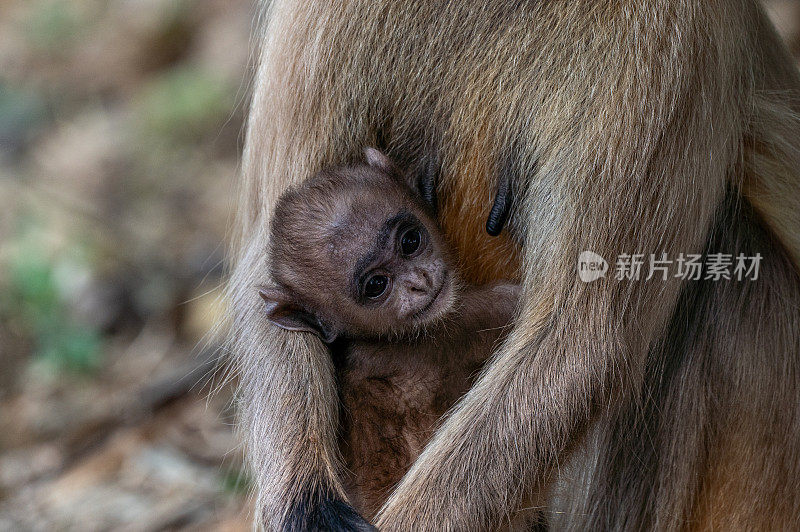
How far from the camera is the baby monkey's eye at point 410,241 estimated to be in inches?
103

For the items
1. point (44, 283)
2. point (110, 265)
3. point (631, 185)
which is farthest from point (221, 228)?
point (631, 185)

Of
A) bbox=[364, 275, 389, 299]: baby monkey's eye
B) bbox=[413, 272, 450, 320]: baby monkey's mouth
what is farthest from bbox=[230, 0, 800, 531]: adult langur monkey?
bbox=[364, 275, 389, 299]: baby monkey's eye

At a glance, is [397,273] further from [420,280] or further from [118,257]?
[118,257]

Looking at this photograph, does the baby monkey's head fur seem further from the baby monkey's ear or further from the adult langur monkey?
the adult langur monkey

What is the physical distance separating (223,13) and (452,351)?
21.6 ft

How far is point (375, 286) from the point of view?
2.64 m

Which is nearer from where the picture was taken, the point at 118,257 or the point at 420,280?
the point at 420,280

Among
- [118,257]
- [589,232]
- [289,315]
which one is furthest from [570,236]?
[118,257]

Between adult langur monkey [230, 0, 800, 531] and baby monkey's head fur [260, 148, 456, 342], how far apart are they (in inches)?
5.1

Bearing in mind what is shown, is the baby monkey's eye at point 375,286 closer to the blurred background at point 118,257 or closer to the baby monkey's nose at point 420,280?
the baby monkey's nose at point 420,280

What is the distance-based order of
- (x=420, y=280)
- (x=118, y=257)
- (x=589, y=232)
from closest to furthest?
(x=589, y=232) → (x=420, y=280) → (x=118, y=257)

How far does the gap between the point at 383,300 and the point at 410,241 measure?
0.17 metres

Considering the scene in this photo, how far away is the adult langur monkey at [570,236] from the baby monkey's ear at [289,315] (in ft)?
0.16

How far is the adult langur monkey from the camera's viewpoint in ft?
7.79
